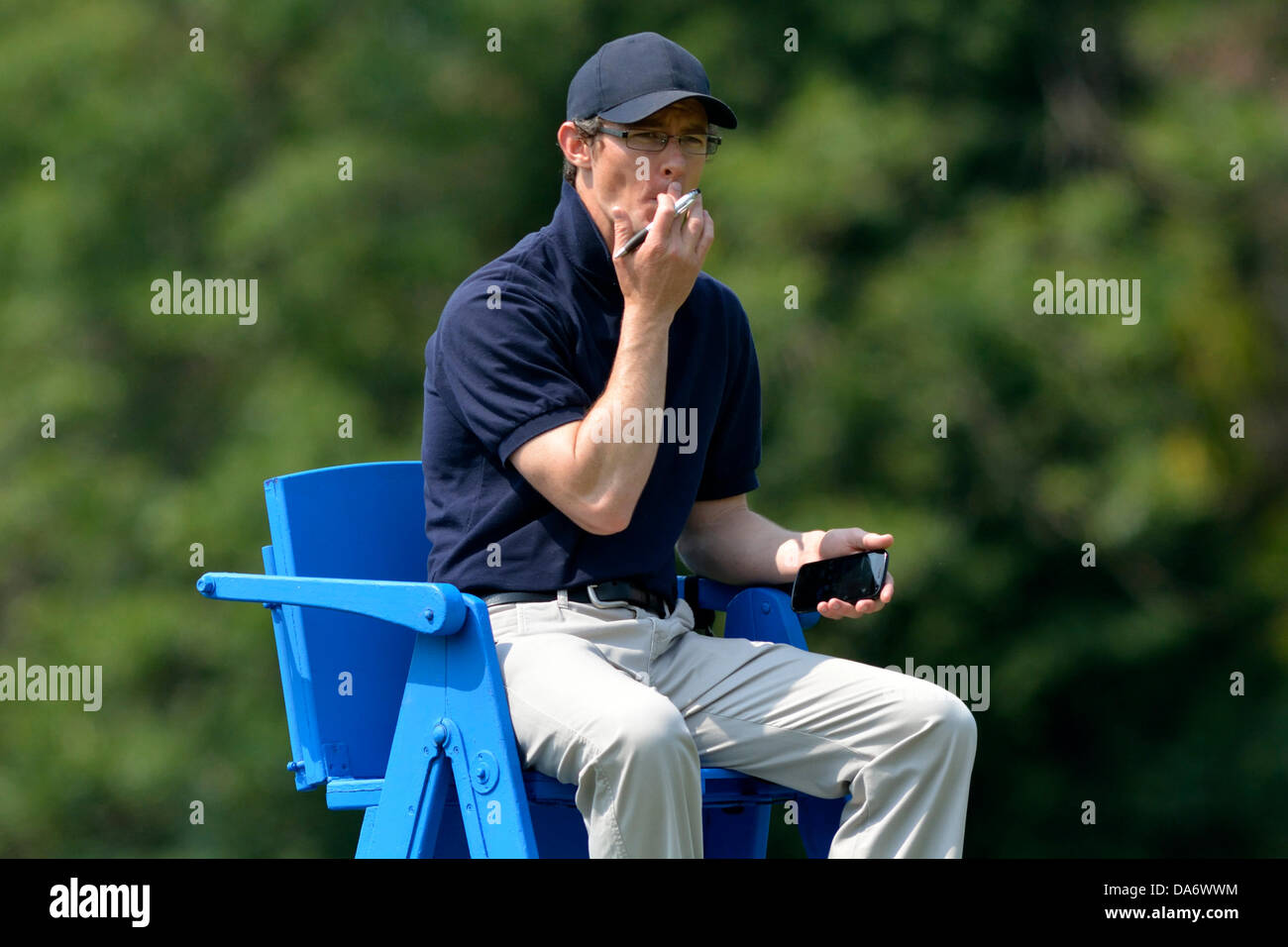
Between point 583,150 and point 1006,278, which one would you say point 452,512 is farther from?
point 1006,278

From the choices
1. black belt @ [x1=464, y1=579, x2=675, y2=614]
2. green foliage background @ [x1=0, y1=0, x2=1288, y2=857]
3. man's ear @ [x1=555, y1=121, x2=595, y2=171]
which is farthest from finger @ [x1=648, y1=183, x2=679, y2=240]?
green foliage background @ [x1=0, y1=0, x2=1288, y2=857]

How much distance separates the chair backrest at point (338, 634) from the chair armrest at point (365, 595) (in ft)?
0.38

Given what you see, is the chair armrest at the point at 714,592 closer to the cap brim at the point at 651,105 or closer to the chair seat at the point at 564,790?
the chair seat at the point at 564,790

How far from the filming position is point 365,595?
2209 mm

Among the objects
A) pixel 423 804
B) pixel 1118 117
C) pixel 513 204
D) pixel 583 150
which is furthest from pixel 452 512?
pixel 1118 117

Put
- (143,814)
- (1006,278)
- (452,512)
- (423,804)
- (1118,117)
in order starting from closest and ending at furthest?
1. (423,804)
2. (452,512)
3. (1006,278)
4. (143,814)
5. (1118,117)

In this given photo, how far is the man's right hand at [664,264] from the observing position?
7.55ft

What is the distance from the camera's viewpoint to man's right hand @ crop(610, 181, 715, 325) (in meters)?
2.30

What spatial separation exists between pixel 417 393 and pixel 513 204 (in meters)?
1.00

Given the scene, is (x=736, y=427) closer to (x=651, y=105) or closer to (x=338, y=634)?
(x=651, y=105)

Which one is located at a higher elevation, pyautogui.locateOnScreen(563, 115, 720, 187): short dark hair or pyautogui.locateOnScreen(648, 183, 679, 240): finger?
pyautogui.locateOnScreen(563, 115, 720, 187): short dark hair

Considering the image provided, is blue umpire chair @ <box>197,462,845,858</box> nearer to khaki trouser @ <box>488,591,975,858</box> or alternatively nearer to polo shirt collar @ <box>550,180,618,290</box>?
khaki trouser @ <box>488,591,975,858</box>

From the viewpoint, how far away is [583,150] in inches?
99.6

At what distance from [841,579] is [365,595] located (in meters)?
0.74
